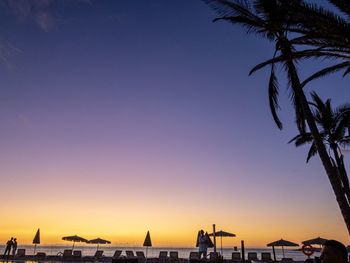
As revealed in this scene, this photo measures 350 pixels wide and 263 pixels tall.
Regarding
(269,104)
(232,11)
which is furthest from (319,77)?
(232,11)

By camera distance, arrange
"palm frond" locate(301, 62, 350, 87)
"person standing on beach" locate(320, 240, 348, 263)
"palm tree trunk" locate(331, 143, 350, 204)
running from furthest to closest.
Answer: "palm tree trunk" locate(331, 143, 350, 204) → "palm frond" locate(301, 62, 350, 87) → "person standing on beach" locate(320, 240, 348, 263)

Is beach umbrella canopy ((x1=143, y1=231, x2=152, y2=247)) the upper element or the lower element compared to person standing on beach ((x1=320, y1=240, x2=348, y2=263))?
upper

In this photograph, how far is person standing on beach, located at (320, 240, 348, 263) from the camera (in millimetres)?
2197

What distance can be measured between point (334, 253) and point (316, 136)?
9120 millimetres

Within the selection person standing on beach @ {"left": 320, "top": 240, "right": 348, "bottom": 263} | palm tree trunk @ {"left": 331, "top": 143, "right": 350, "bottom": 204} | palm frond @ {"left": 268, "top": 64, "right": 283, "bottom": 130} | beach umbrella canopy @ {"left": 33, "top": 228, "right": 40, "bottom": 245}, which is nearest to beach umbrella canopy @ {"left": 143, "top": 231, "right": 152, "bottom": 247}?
beach umbrella canopy @ {"left": 33, "top": 228, "right": 40, "bottom": 245}

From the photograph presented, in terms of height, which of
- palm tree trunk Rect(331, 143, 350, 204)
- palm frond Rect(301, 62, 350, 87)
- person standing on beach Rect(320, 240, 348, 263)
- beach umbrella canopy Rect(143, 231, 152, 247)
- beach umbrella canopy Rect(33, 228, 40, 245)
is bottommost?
person standing on beach Rect(320, 240, 348, 263)

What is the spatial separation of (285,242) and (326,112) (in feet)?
45.2

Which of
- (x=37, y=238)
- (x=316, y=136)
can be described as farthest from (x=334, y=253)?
(x=37, y=238)

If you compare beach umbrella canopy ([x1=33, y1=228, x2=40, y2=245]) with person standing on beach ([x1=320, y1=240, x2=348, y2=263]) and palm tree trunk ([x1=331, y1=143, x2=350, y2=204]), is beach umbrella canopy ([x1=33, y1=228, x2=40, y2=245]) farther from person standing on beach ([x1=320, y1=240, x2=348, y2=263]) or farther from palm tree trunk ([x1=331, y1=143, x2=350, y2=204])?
person standing on beach ([x1=320, y1=240, x2=348, y2=263])

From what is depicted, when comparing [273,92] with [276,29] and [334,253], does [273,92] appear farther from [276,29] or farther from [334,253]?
[334,253]

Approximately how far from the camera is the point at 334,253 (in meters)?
2.22

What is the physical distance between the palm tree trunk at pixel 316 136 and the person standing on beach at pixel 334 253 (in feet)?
26.4

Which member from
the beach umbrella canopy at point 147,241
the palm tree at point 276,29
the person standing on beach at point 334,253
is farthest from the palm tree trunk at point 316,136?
the beach umbrella canopy at point 147,241

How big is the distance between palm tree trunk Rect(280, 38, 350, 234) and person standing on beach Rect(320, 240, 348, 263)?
8034 mm
